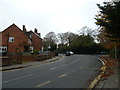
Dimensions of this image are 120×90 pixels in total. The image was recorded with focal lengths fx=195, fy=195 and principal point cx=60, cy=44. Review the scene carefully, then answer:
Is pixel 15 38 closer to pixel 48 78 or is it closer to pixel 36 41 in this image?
pixel 36 41

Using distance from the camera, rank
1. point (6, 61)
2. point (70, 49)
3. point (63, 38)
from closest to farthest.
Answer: point (6, 61) < point (70, 49) < point (63, 38)

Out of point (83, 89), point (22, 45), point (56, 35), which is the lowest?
point (83, 89)

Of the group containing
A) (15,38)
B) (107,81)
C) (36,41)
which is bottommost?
(107,81)

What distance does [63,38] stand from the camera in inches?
3863

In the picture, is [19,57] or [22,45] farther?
[22,45]

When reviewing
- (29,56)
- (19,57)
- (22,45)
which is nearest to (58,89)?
(19,57)

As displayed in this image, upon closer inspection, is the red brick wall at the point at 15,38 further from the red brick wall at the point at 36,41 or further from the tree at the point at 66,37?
the tree at the point at 66,37

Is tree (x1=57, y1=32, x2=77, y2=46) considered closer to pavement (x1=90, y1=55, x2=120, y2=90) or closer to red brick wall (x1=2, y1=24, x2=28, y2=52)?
red brick wall (x1=2, y1=24, x2=28, y2=52)

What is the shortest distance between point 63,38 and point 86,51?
67.0 feet

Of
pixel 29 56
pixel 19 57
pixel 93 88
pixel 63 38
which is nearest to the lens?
pixel 93 88

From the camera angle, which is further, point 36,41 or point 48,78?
point 36,41

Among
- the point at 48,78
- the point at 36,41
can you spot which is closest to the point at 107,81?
the point at 48,78

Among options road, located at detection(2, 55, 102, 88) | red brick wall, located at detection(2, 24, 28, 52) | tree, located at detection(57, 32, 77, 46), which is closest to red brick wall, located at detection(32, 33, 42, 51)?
red brick wall, located at detection(2, 24, 28, 52)

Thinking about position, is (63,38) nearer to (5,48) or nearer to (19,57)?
(5,48)
